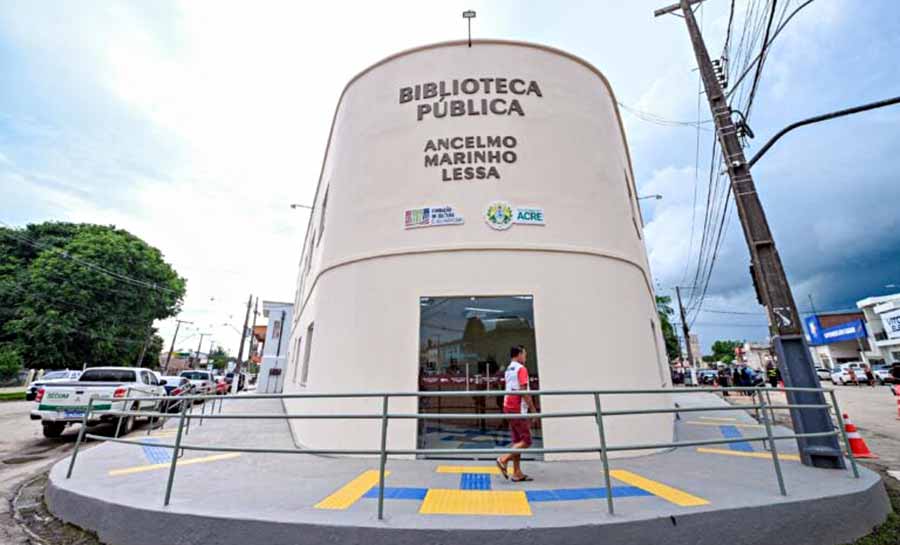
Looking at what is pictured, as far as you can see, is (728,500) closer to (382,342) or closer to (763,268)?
(763,268)

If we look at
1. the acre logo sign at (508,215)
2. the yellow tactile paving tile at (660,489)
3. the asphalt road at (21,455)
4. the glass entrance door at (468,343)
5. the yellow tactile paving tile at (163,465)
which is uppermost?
the acre logo sign at (508,215)

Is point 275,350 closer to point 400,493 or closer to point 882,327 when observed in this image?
point 400,493

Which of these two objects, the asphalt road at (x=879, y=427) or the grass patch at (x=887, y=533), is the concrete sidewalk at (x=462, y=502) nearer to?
the grass patch at (x=887, y=533)

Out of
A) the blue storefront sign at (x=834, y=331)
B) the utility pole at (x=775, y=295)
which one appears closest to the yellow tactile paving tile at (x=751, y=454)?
the utility pole at (x=775, y=295)

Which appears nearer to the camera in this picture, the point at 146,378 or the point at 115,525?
the point at 115,525

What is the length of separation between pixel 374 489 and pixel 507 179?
5.58 meters

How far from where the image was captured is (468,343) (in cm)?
682

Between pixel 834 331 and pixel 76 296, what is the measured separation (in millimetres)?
68459

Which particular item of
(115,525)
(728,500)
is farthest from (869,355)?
(115,525)

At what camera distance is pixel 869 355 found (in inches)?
1470

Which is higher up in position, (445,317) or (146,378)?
(445,317)

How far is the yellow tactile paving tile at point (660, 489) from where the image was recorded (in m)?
3.59

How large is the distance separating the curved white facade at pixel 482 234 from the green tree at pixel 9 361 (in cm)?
2736

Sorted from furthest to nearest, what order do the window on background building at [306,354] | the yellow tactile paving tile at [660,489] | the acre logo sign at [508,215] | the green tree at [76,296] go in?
the green tree at [76,296] → the window on background building at [306,354] → the acre logo sign at [508,215] → the yellow tactile paving tile at [660,489]
